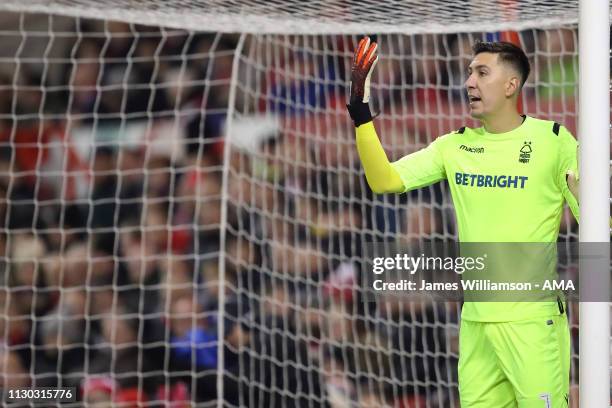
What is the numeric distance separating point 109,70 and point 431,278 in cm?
192

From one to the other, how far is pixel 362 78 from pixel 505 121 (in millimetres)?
529

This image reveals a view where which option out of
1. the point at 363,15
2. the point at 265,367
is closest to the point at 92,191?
the point at 265,367

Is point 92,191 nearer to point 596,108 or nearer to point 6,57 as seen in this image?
point 6,57

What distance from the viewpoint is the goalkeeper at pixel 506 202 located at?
344 centimetres

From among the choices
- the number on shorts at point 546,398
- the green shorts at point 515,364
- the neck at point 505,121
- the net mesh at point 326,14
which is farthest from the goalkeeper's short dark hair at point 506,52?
the net mesh at point 326,14

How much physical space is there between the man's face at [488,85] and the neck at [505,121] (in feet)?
0.10

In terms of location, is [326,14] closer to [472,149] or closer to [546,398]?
[472,149]

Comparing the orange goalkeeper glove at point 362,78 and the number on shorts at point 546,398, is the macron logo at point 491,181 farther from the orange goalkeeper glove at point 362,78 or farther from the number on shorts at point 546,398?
the number on shorts at point 546,398

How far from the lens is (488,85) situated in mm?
3527

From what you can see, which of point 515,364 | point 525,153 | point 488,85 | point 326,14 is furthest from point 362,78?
point 326,14

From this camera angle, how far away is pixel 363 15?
4.93m

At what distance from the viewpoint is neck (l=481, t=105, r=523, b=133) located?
3.58m

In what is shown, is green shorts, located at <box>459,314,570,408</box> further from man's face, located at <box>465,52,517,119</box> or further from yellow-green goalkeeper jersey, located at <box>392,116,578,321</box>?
man's face, located at <box>465,52,517,119</box>

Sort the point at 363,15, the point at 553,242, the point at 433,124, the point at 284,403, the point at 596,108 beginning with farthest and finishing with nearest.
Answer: the point at 433,124 → the point at 284,403 → the point at 363,15 → the point at 553,242 → the point at 596,108
